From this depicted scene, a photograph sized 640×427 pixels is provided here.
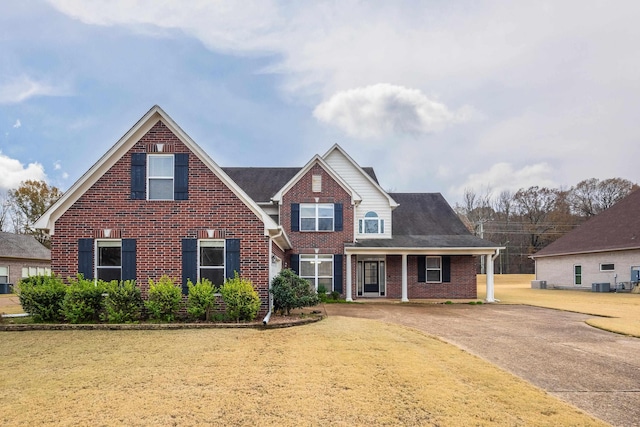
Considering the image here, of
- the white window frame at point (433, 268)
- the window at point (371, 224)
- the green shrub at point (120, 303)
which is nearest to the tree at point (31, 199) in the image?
the window at point (371, 224)

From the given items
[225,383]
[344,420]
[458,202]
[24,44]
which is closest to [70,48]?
[24,44]

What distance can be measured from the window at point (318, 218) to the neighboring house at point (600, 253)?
1963 centimetres

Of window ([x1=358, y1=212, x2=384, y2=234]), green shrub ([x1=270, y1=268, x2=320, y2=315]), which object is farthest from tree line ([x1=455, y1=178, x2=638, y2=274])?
green shrub ([x1=270, y1=268, x2=320, y2=315])

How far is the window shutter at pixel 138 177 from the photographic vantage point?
490 inches

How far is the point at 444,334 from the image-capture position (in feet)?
34.7

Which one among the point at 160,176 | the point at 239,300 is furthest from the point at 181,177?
the point at 239,300

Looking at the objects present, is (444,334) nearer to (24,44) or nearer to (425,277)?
(425,277)

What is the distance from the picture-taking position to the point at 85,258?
39.8 feet

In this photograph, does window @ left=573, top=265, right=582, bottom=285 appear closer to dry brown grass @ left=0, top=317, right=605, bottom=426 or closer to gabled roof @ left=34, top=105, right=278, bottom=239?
dry brown grass @ left=0, top=317, right=605, bottom=426

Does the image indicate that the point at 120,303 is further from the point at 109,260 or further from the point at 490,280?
the point at 490,280

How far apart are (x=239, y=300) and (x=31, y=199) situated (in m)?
47.0

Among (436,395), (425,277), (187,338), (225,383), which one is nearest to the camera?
(436,395)

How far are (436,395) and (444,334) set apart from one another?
5440mm

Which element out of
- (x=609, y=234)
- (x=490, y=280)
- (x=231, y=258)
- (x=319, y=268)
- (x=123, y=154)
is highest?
(x=123, y=154)
